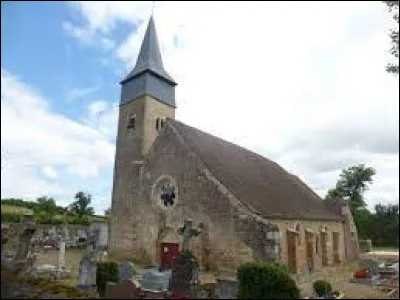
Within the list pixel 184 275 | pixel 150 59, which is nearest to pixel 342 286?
pixel 184 275

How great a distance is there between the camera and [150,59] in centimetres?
2695

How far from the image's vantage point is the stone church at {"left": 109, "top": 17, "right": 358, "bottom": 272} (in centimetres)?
1834

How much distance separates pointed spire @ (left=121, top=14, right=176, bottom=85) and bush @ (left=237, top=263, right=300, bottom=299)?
1747 cm

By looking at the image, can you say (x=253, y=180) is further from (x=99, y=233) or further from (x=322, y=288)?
(x=99, y=233)

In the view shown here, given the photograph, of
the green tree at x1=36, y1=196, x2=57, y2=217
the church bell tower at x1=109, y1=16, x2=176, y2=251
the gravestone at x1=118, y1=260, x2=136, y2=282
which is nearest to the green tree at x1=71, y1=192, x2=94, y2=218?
the green tree at x1=36, y1=196, x2=57, y2=217

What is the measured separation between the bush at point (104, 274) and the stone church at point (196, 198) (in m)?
6.27

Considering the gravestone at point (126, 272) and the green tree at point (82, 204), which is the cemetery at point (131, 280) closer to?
the gravestone at point (126, 272)

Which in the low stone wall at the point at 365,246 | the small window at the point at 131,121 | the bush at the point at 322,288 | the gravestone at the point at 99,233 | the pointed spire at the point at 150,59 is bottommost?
the bush at the point at 322,288

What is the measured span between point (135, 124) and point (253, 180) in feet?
27.5

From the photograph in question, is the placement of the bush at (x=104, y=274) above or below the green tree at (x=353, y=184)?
below

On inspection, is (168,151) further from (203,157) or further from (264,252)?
(264,252)

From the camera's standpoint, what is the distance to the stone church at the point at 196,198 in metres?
18.3

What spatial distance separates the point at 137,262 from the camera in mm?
21969

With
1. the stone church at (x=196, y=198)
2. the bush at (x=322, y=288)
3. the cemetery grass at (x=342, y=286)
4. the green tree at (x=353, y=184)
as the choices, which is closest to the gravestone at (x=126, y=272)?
the stone church at (x=196, y=198)
